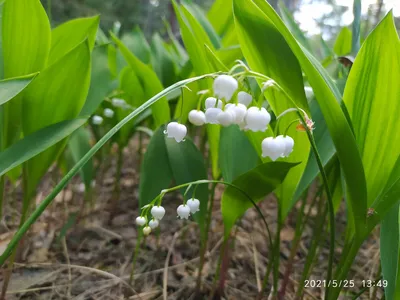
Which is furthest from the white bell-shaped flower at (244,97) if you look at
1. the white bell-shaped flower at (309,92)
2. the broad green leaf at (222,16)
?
the broad green leaf at (222,16)

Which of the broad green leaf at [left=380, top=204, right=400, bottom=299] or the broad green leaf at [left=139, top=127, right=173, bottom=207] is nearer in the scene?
the broad green leaf at [left=380, top=204, right=400, bottom=299]

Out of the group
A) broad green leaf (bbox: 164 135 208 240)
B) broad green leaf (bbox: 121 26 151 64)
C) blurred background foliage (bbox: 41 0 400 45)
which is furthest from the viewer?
blurred background foliage (bbox: 41 0 400 45)

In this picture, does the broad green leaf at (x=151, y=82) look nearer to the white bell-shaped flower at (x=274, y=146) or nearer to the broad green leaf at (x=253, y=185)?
the broad green leaf at (x=253, y=185)

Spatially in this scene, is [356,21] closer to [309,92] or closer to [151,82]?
[309,92]

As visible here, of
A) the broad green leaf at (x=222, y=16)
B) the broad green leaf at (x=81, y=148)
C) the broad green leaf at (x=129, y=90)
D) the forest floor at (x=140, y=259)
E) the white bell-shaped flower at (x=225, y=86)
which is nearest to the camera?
the white bell-shaped flower at (x=225, y=86)

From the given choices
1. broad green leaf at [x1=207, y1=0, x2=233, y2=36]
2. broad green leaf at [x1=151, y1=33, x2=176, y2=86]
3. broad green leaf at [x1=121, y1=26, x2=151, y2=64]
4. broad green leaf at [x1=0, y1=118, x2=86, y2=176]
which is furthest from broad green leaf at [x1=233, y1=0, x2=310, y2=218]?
broad green leaf at [x1=121, y1=26, x2=151, y2=64]

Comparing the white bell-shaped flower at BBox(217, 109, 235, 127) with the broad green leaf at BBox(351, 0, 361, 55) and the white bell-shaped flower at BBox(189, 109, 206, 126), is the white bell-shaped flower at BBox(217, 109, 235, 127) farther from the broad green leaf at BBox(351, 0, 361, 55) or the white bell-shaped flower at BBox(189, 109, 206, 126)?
the broad green leaf at BBox(351, 0, 361, 55)
